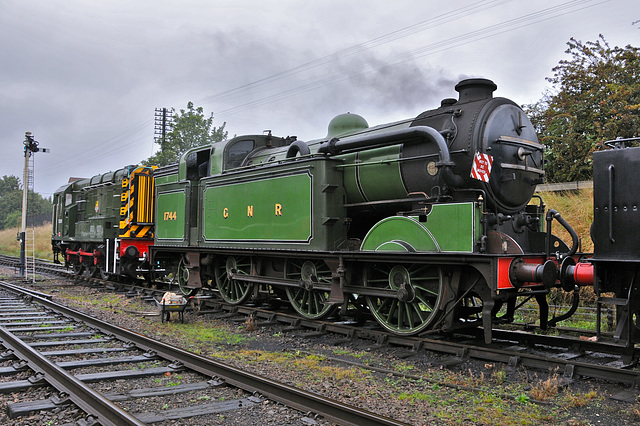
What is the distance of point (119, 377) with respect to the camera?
496 centimetres

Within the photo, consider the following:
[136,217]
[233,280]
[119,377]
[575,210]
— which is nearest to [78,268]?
[136,217]

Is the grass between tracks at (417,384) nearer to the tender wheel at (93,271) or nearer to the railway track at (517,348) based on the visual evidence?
the railway track at (517,348)

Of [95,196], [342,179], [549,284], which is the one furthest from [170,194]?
[549,284]

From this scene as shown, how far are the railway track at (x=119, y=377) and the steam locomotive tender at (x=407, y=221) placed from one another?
2.44m

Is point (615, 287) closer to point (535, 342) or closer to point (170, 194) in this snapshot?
point (535, 342)

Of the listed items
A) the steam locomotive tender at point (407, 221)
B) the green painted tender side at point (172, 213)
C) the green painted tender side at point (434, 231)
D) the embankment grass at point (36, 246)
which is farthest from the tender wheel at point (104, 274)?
the embankment grass at point (36, 246)

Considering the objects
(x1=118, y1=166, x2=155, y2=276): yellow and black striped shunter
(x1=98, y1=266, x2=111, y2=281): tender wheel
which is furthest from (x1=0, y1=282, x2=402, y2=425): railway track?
(x1=98, y1=266, x2=111, y2=281): tender wheel

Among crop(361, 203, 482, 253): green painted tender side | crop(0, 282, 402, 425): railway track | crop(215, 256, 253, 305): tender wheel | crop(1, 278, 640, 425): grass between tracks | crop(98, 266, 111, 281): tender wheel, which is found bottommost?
crop(1, 278, 640, 425): grass between tracks

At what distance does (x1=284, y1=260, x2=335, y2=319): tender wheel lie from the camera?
304 inches

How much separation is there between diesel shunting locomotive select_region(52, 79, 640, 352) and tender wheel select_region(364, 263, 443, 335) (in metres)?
0.02

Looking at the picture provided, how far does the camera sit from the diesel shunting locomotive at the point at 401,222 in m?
5.69

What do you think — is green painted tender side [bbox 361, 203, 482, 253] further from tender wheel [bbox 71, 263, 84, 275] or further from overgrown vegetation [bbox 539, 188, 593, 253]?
tender wheel [bbox 71, 263, 84, 275]

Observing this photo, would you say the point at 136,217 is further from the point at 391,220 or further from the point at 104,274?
the point at 391,220

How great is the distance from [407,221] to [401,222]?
99mm
